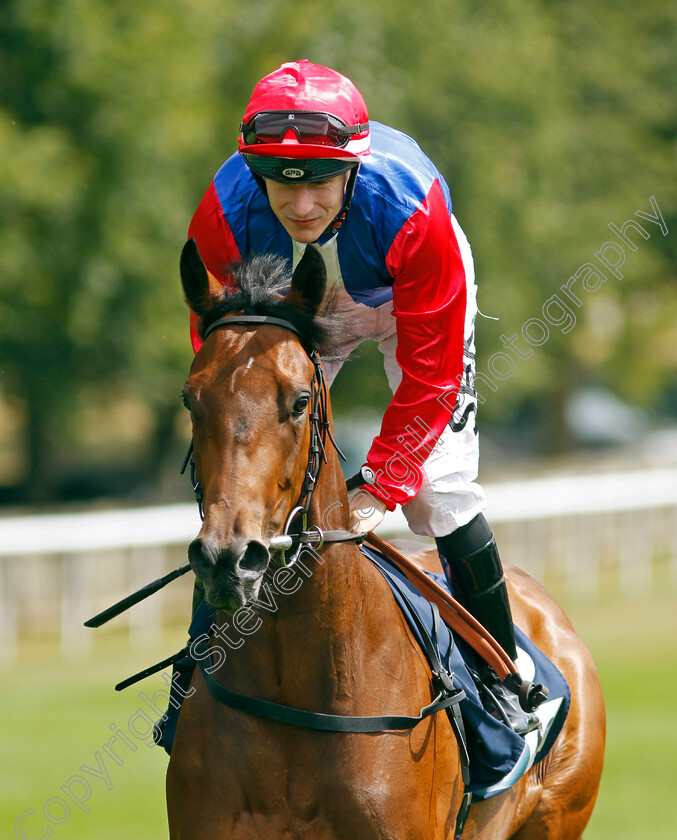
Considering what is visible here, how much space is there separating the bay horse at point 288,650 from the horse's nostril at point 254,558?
96mm

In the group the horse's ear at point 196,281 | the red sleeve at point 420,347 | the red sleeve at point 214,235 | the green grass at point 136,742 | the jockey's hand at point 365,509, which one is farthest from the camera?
the green grass at point 136,742

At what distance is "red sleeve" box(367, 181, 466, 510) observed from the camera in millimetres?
3082

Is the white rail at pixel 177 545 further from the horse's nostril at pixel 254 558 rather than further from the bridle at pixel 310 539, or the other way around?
the horse's nostril at pixel 254 558

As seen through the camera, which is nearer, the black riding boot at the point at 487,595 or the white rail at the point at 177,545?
the black riding boot at the point at 487,595

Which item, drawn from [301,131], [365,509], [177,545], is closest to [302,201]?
[301,131]

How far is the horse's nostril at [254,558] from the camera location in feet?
7.81

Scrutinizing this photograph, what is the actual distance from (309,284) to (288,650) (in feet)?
2.80

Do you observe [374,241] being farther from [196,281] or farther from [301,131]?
[196,281]

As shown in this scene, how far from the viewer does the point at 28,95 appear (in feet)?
43.2

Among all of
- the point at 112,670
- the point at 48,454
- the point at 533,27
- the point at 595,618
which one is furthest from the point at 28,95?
the point at 533,27

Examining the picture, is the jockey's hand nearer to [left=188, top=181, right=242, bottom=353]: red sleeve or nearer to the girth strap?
the girth strap

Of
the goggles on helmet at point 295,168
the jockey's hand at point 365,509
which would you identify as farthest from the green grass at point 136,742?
the goggles on helmet at point 295,168

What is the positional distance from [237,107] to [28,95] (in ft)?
11.2

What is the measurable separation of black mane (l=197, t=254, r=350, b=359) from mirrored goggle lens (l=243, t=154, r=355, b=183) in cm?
27
